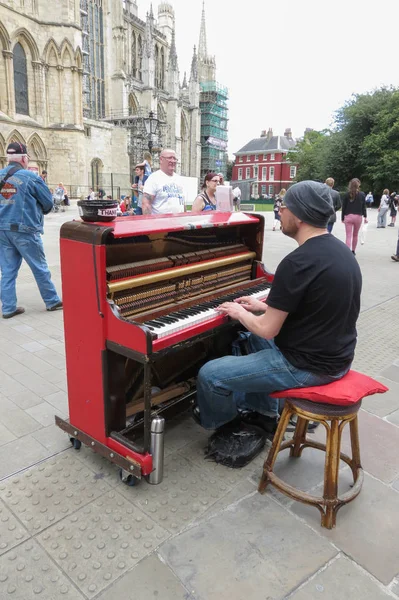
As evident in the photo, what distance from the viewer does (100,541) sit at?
2.22m

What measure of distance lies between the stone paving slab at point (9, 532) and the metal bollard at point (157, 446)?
0.74 meters

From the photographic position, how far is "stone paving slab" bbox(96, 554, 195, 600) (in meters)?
1.91

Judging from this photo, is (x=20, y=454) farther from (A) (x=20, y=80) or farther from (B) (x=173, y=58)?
(B) (x=173, y=58)

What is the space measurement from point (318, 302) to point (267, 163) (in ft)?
265

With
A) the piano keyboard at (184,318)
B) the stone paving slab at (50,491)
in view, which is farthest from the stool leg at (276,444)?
the stone paving slab at (50,491)

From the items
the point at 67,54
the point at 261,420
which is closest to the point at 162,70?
the point at 67,54

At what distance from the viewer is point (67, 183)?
28.9 meters

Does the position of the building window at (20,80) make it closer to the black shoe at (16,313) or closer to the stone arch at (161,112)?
the stone arch at (161,112)

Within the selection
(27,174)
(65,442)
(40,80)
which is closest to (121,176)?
(40,80)

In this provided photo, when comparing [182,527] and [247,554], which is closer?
[247,554]

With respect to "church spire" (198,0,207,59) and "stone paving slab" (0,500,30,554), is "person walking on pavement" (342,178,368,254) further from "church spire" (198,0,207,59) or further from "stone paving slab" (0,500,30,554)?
"church spire" (198,0,207,59)

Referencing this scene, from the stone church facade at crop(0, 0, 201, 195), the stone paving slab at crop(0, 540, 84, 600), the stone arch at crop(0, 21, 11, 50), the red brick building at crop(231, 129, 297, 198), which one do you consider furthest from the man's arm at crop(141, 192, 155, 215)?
the red brick building at crop(231, 129, 297, 198)

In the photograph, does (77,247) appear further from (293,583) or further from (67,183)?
(67,183)

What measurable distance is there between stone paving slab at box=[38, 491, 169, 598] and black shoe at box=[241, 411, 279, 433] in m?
1.13
